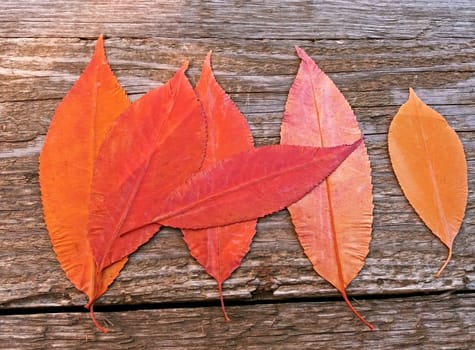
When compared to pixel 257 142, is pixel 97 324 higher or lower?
lower

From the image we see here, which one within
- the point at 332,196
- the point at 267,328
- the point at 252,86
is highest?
the point at 252,86

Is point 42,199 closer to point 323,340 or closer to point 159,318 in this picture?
point 159,318

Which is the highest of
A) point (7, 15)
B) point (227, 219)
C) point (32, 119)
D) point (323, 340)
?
point (7, 15)

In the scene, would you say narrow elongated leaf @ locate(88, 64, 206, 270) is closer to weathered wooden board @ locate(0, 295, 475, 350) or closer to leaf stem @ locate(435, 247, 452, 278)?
weathered wooden board @ locate(0, 295, 475, 350)

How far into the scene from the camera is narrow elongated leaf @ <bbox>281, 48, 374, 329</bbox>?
705 mm

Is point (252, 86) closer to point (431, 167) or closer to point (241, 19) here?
point (241, 19)

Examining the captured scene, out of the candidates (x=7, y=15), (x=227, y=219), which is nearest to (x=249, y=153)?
(x=227, y=219)

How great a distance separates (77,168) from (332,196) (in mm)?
333

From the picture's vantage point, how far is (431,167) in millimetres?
748

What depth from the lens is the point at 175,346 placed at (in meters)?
0.68

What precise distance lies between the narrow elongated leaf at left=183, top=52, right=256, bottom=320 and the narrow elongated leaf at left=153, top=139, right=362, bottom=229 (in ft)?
0.04

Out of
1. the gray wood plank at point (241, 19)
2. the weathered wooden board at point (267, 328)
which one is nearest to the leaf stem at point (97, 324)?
the weathered wooden board at point (267, 328)

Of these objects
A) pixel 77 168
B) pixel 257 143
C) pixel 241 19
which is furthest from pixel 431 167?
pixel 77 168

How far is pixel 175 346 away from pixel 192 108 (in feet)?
1.00
